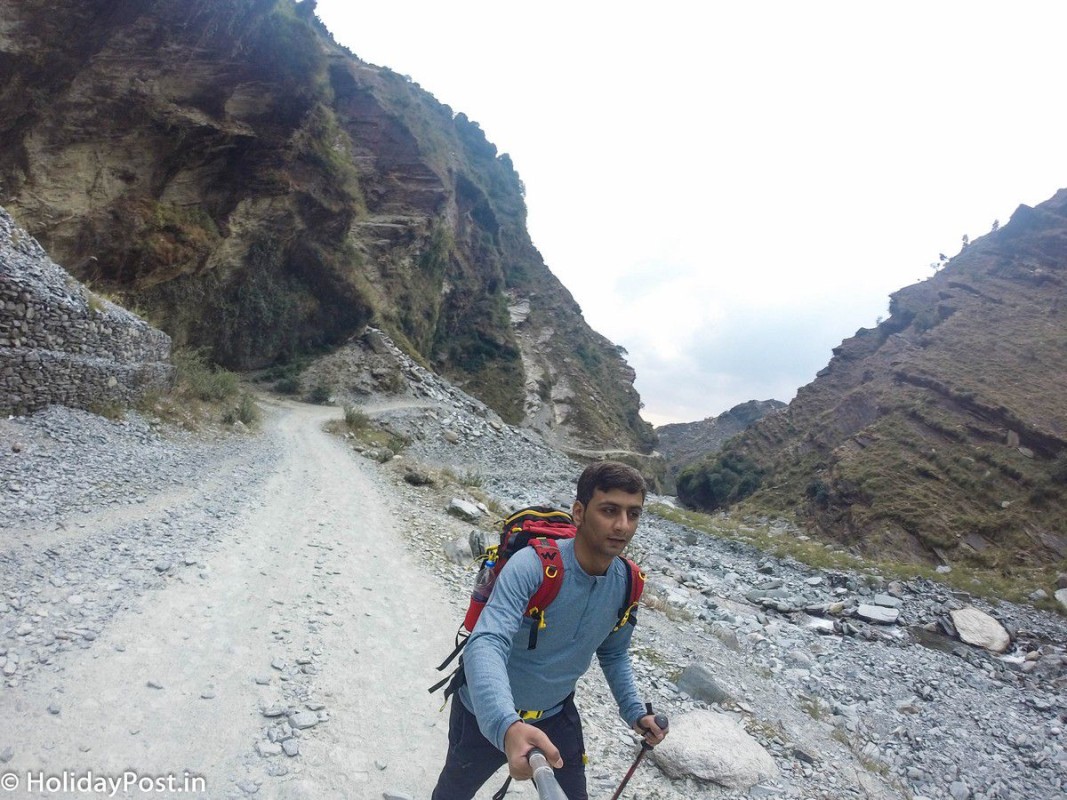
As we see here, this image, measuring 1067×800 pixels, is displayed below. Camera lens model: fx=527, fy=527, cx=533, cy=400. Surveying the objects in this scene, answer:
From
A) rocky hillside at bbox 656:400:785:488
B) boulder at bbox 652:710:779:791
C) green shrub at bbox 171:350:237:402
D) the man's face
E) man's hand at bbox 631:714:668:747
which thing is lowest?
green shrub at bbox 171:350:237:402

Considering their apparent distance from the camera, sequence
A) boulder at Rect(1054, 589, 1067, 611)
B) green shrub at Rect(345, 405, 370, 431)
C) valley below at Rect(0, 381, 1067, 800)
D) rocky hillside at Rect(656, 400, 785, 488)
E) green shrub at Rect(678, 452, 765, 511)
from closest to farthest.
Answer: valley below at Rect(0, 381, 1067, 800)
boulder at Rect(1054, 589, 1067, 611)
green shrub at Rect(345, 405, 370, 431)
green shrub at Rect(678, 452, 765, 511)
rocky hillside at Rect(656, 400, 785, 488)

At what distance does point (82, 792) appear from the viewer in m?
2.69

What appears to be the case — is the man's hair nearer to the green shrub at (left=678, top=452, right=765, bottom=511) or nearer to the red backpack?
the red backpack

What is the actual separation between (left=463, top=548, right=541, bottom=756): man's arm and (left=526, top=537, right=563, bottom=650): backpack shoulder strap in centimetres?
3

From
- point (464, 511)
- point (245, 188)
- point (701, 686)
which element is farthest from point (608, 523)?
point (245, 188)

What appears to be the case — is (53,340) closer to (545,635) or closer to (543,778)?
(545,635)

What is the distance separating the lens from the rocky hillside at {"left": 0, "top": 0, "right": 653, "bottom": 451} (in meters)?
16.8

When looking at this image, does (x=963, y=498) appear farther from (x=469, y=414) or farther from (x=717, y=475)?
(x=469, y=414)

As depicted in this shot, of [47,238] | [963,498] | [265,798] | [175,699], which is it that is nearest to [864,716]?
[265,798]

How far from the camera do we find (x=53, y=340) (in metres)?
10.0

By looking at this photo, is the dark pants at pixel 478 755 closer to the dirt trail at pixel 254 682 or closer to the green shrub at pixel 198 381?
the dirt trail at pixel 254 682

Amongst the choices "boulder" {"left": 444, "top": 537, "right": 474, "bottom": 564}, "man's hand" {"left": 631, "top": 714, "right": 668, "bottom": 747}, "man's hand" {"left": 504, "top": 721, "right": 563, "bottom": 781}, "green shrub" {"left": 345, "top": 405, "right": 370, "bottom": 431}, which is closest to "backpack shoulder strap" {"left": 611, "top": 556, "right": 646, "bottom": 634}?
"man's hand" {"left": 631, "top": 714, "right": 668, "bottom": 747}

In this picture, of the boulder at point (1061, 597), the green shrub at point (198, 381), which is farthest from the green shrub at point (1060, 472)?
the green shrub at point (198, 381)

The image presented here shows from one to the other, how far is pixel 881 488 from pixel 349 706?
24.7m
